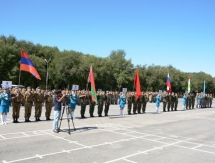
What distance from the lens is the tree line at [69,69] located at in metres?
45.5

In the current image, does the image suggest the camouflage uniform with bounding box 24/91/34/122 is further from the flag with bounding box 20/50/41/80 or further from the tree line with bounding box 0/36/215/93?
the tree line with bounding box 0/36/215/93

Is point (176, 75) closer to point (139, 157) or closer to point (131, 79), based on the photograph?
point (131, 79)

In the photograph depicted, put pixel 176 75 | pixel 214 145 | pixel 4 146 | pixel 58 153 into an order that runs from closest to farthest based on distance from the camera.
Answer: pixel 58 153
pixel 4 146
pixel 214 145
pixel 176 75

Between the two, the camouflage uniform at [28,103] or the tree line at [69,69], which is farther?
the tree line at [69,69]

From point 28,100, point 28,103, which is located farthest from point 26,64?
point 28,103

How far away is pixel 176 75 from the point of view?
9344 centimetres

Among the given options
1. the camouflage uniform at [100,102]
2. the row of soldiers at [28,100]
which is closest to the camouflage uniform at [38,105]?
the row of soldiers at [28,100]

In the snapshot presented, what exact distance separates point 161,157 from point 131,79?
61645 millimetres

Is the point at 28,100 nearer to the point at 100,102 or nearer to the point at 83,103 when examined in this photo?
the point at 83,103

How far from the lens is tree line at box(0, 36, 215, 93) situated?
149ft

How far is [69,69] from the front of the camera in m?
53.2

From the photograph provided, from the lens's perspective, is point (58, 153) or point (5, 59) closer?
point (58, 153)

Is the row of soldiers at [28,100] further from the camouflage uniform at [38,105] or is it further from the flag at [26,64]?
the flag at [26,64]

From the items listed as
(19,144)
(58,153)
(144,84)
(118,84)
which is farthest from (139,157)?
(144,84)
